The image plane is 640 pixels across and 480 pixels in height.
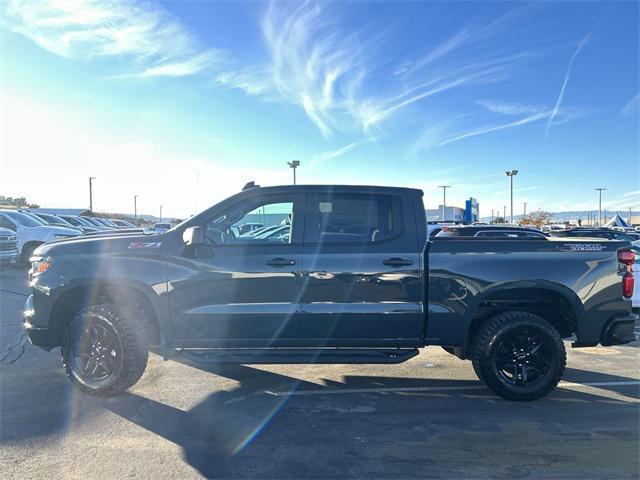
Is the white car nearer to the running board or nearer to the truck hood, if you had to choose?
the truck hood

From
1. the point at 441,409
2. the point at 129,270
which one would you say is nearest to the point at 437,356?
the point at 441,409

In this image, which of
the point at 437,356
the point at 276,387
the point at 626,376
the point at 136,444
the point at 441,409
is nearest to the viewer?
the point at 136,444

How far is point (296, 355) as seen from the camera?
4.19 meters

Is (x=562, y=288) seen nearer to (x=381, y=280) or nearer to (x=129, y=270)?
(x=381, y=280)

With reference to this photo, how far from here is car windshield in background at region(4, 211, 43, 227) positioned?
43.8 ft

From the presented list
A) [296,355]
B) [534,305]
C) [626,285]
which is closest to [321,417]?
[296,355]

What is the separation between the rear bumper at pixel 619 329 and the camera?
430 cm

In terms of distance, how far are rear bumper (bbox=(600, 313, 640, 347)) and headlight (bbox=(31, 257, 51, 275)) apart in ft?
18.1

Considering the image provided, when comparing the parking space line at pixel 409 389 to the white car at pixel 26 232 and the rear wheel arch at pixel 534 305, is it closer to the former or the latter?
the rear wheel arch at pixel 534 305

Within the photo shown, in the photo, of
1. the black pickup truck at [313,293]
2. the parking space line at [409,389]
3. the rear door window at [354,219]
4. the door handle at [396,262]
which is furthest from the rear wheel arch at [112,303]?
the door handle at [396,262]

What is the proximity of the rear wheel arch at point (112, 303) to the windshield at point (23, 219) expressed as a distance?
1108 cm

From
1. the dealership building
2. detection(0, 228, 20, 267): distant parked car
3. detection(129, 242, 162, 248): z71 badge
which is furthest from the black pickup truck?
the dealership building

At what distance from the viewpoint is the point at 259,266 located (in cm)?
418

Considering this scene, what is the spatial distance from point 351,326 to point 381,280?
527 millimetres
